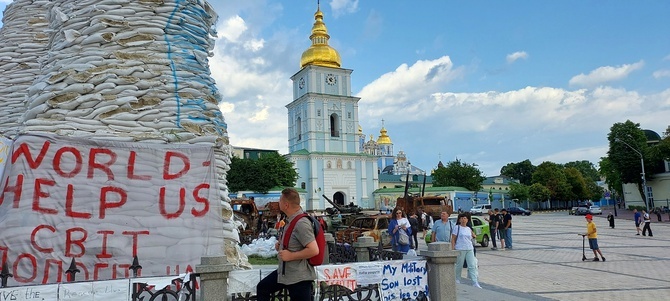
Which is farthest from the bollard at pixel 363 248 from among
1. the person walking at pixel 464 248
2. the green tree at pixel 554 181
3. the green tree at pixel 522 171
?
the green tree at pixel 522 171

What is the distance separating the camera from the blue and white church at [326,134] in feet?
200

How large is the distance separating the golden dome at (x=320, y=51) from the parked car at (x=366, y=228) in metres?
44.8

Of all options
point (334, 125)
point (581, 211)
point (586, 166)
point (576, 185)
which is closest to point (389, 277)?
point (581, 211)

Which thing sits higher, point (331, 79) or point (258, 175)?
point (331, 79)

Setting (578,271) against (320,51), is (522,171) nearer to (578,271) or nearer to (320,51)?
(320,51)

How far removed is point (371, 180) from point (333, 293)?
6010 cm

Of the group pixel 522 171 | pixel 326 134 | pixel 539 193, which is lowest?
pixel 539 193

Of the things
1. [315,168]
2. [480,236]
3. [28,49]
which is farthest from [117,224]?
[315,168]

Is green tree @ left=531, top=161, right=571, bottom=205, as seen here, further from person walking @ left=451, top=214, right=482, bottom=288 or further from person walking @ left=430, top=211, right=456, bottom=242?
person walking @ left=451, top=214, right=482, bottom=288

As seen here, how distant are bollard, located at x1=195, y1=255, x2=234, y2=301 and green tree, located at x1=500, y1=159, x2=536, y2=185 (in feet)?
324

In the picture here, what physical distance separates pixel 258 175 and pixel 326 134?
545 inches

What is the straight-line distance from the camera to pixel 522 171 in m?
97.9

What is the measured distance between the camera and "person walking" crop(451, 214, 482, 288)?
8867 millimetres

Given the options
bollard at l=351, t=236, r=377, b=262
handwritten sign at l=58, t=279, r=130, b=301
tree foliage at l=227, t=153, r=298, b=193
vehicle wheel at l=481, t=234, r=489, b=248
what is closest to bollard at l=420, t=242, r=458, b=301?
bollard at l=351, t=236, r=377, b=262
